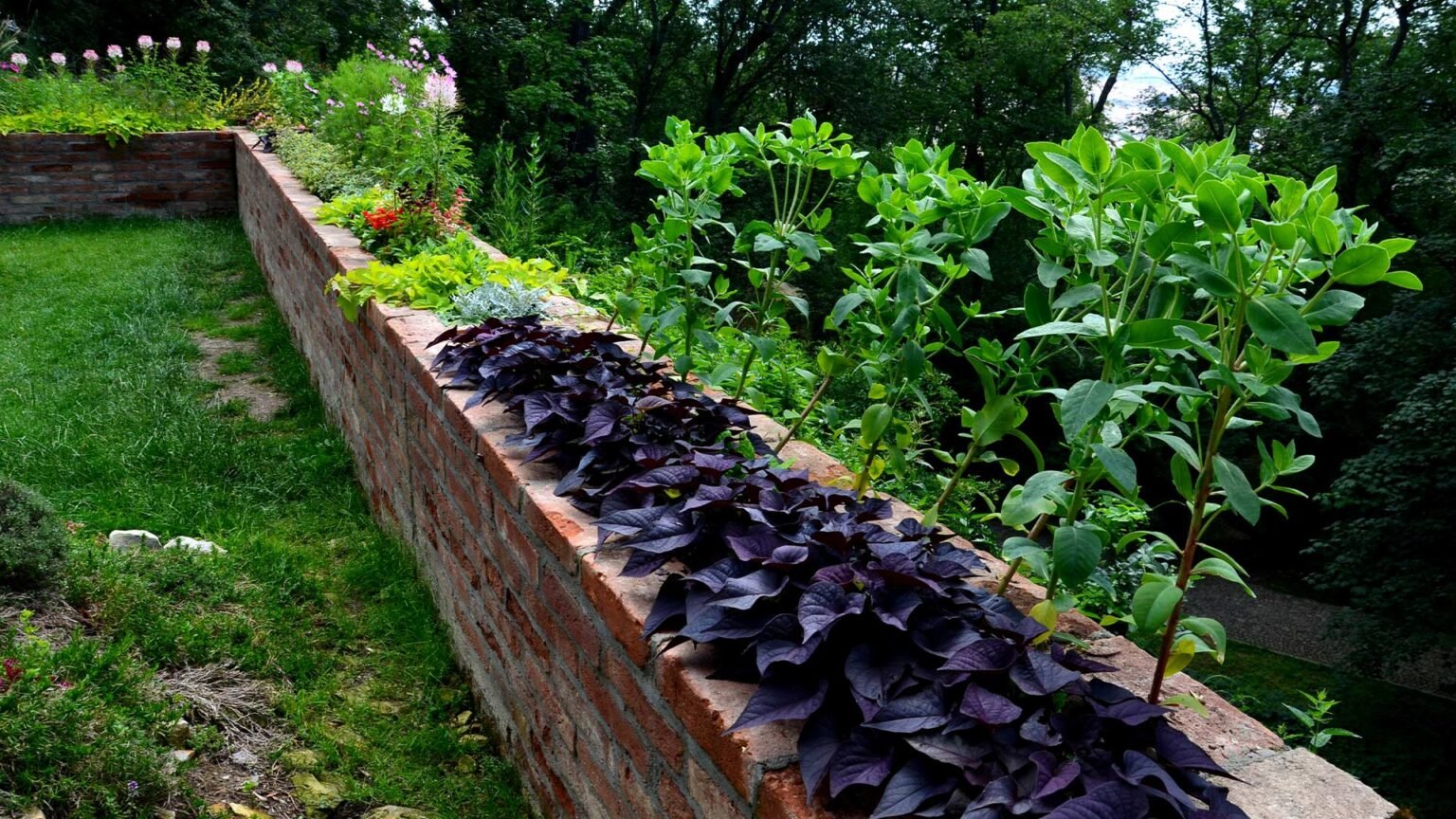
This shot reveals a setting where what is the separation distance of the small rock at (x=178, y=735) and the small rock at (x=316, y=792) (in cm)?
27

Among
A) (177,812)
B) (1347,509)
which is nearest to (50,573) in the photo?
(177,812)

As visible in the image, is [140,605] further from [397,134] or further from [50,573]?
[397,134]

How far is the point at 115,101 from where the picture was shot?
32.1 feet

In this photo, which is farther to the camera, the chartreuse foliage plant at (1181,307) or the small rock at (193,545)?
the small rock at (193,545)

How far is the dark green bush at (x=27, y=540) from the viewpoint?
2594mm

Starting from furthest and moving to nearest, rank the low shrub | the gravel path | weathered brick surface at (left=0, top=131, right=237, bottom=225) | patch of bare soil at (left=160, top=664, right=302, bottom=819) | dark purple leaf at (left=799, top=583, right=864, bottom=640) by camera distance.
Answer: the gravel path → weathered brick surface at (left=0, top=131, right=237, bottom=225) → patch of bare soil at (left=160, top=664, right=302, bottom=819) → the low shrub → dark purple leaf at (left=799, top=583, right=864, bottom=640)

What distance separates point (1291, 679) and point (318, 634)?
1310cm

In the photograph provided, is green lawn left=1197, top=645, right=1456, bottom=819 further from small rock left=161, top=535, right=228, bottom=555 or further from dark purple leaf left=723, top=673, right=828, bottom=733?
dark purple leaf left=723, top=673, right=828, bottom=733

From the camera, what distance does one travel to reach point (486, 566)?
100.0 inches

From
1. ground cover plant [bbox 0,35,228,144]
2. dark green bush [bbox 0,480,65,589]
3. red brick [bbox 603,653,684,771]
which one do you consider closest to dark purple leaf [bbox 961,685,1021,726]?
red brick [bbox 603,653,684,771]

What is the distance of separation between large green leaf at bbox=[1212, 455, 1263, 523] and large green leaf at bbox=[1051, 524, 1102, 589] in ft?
0.59

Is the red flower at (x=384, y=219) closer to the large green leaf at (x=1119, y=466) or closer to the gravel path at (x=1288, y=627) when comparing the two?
the large green leaf at (x=1119, y=466)

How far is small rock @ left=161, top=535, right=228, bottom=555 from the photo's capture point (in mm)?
3244

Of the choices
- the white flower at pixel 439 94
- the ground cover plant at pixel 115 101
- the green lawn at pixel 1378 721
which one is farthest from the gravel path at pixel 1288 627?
the ground cover plant at pixel 115 101
